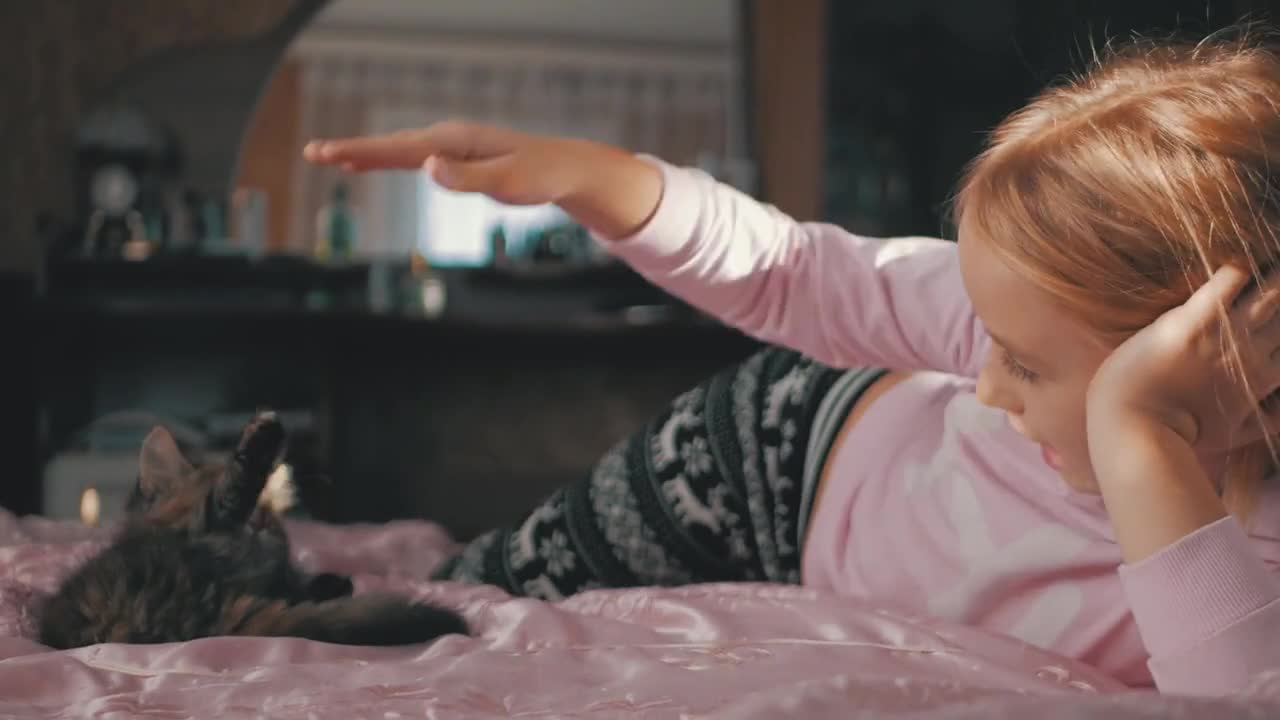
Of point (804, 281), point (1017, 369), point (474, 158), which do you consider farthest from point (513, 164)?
point (1017, 369)

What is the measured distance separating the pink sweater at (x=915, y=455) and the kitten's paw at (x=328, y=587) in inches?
11.8

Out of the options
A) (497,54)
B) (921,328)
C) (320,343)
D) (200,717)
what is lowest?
(320,343)

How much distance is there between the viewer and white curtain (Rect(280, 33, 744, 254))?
301cm

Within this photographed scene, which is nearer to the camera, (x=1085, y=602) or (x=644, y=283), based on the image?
(x=1085, y=602)

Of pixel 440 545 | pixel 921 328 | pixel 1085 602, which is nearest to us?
pixel 1085 602

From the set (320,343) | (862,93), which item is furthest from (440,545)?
(862,93)

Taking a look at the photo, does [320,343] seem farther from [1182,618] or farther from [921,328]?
[1182,618]

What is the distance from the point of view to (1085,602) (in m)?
0.77

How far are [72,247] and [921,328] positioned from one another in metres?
2.56

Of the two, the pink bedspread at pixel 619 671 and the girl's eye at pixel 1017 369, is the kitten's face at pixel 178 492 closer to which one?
the pink bedspread at pixel 619 671

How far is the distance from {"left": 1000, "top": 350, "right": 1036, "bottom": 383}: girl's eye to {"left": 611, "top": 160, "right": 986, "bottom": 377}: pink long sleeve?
0.70ft

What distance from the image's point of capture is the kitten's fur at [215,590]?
70 centimetres

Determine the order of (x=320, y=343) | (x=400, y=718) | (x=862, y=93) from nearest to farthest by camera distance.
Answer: (x=400, y=718) → (x=320, y=343) → (x=862, y=93)

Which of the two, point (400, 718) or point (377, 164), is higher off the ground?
point (377, 164)
